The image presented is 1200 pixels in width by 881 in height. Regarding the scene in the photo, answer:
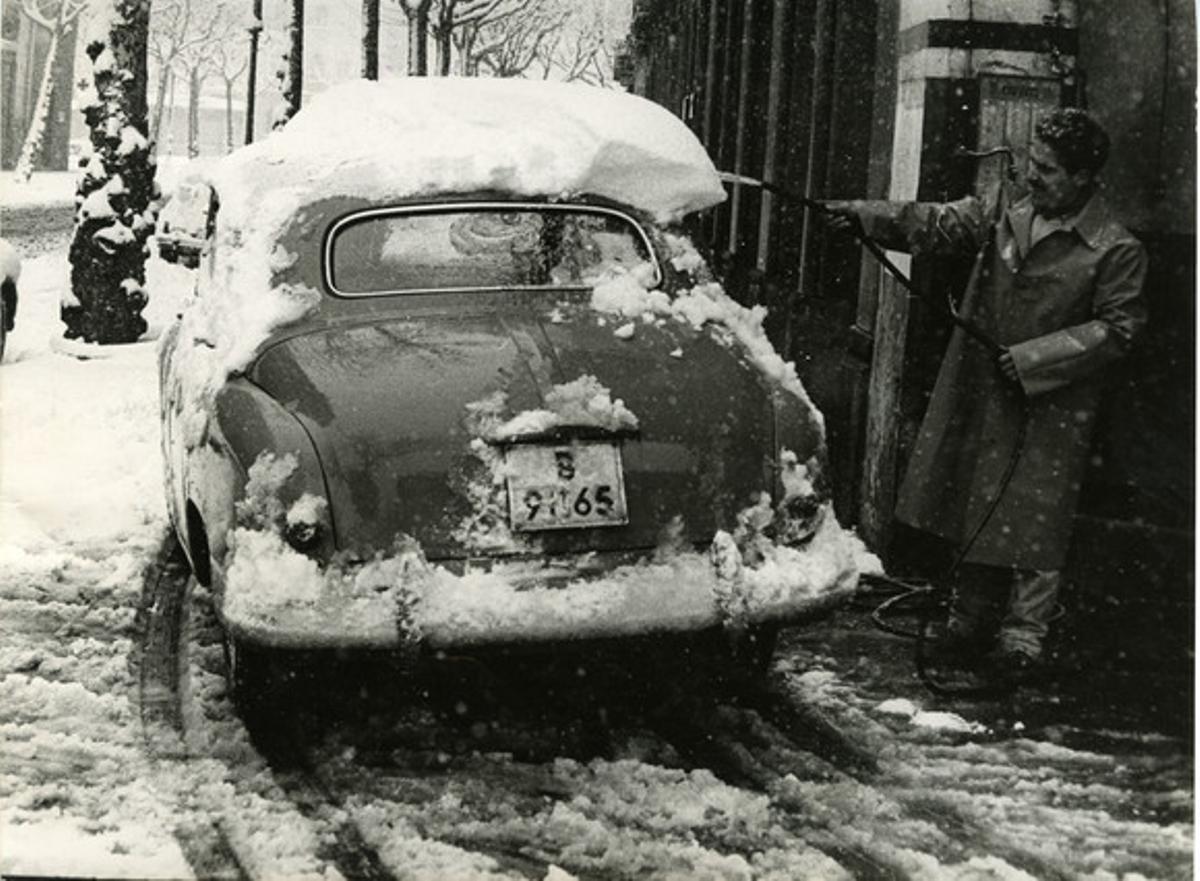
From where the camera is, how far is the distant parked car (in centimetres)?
813

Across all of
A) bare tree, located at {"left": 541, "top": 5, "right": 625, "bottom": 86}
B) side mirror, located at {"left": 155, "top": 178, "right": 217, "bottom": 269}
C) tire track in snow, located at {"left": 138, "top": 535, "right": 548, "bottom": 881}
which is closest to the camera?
tire track in snow, located at {"left": 138, "top": 535, "right": 548, "bottom": 881}

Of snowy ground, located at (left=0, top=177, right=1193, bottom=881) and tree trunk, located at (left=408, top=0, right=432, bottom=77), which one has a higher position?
tree trunk, located at (left=408, top=0, right=432, bottom=77)

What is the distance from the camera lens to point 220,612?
4.02m

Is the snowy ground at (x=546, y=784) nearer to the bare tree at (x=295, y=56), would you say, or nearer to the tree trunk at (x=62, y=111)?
the tree trunk at (x=62, y=111)

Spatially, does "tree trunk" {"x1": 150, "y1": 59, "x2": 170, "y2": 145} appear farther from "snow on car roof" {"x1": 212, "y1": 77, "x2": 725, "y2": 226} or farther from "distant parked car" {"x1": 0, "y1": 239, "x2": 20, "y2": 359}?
"snow on car roof" {"x1": 212, "y1": 77, "x2": 725, "y2": 226}

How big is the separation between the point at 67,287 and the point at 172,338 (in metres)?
5.19

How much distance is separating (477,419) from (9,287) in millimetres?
5949

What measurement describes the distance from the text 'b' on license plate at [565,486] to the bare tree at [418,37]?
21.3 ft

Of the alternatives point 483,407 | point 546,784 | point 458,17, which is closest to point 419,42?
point 458,17

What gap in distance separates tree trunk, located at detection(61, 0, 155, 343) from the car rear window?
13.5 ft

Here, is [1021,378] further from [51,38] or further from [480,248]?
[51,38]

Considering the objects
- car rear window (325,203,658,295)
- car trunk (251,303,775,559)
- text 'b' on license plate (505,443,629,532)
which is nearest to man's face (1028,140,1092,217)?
car trunk (251,303,775,559)

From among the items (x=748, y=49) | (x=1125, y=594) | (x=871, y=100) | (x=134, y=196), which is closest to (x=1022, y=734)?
(x=1125, y=594)

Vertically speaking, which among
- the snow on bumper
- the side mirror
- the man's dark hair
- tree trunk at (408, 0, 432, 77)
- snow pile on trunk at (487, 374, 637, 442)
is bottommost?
the snow on bumper
